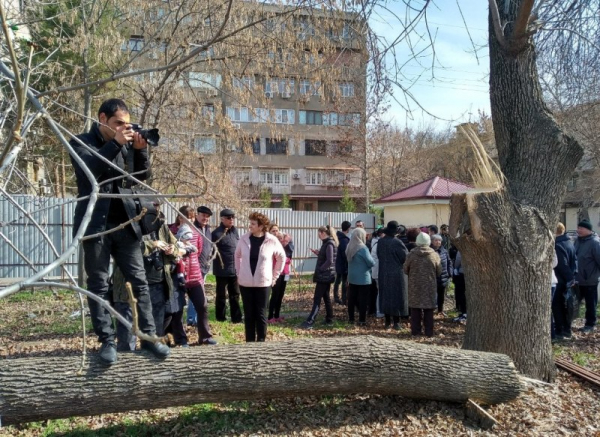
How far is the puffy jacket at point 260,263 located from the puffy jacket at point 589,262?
5.34m

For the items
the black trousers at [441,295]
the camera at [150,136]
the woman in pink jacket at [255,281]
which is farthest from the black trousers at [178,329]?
the black trousers at [441,295]

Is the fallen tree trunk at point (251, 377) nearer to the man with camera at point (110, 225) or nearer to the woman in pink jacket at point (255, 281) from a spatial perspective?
the man with camera at point (110, 225)

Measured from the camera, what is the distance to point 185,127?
1243cm

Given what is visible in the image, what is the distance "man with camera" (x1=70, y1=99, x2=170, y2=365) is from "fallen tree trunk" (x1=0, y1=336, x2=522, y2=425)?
208mm

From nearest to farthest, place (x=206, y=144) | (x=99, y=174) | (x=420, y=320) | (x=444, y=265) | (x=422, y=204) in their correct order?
1. (x=99, y=174)
2. (x=420, y=320)
3. (x=444, y=265)
4. (x=206, y=144)
5. (x=422, y=204)

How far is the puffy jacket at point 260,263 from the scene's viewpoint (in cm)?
604

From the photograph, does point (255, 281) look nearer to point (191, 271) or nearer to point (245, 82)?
point (191, 271)

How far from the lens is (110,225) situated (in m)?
4.08

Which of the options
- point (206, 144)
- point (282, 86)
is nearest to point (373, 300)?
point (282, 86)

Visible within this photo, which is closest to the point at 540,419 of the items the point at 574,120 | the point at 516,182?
the point at 516,182

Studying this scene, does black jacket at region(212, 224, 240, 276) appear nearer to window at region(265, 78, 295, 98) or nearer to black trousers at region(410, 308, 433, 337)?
black trousers at region(410, 308, 433, 337)

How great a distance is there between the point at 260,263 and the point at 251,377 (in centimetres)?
206

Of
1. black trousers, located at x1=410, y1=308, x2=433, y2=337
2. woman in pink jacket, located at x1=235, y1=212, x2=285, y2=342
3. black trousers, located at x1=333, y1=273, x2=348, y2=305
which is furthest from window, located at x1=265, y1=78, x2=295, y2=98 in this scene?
black trousers, located at x1=410, y1=308, x2=433, y2=337

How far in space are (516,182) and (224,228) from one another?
193 inches
